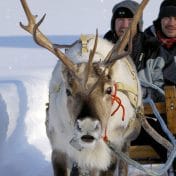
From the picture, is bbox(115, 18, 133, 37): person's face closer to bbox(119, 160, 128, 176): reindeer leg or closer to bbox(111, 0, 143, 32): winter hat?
bbox(111, 0, 143, 32): winter hat

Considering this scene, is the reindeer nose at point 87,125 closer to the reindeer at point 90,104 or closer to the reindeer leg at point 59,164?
the reindeer at point 90,104

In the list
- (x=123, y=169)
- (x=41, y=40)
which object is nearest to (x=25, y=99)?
(x=123, y=169)

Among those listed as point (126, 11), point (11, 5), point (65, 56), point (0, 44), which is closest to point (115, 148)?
point (65, 56)

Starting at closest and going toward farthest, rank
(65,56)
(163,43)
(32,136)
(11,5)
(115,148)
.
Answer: (65,56) → (115,148) → (163,43) → (32,136) → (11,5)

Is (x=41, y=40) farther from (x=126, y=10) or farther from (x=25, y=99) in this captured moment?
(x=25, y=99)

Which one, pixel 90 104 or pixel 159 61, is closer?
pixel 90 104

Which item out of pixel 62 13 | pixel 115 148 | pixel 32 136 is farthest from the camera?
pixel 62 13

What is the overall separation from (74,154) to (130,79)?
729 mm

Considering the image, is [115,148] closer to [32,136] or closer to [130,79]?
[130,79]

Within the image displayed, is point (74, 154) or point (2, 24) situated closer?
point (74, 154)

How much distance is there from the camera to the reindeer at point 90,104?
3.82 meters

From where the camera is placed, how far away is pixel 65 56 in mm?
4031

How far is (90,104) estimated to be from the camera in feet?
12.5

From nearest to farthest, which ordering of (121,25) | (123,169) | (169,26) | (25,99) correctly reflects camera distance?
1. (123,169)
2. (169,26)
3. (121,25)
4. (25,99)
